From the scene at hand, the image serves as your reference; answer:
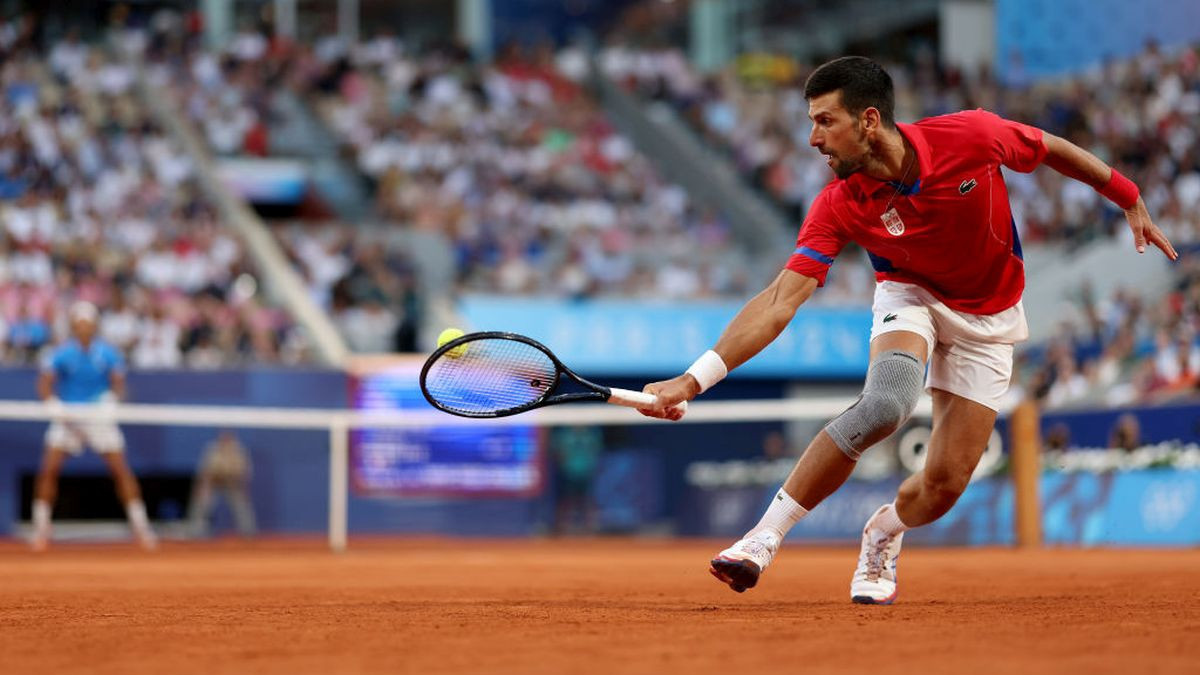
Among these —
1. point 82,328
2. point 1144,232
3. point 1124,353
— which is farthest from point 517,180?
point 1144,232

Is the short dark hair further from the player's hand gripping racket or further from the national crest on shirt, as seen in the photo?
the player's hand gripping racket

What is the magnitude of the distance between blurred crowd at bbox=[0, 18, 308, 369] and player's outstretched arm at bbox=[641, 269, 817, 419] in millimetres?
13744

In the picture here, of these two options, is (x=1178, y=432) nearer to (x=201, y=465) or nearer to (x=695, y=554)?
(x=695, y=554)

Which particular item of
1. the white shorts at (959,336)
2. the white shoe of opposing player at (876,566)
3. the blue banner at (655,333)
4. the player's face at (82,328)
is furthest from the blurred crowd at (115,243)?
the white shorts at (959,336)

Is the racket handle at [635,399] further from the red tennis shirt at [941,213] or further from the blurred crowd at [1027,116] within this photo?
the blurred crowd at [1027,116]

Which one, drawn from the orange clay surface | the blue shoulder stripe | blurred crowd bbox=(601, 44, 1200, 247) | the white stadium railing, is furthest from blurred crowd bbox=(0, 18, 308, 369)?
the blue shoulder stripe

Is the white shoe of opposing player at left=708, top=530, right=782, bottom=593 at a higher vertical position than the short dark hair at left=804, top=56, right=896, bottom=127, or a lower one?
lower

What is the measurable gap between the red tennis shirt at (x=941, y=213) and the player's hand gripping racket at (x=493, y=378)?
1.04 m

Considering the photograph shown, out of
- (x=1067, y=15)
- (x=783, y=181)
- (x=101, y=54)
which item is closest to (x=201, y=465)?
(x=101, y=54)

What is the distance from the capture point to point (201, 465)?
1883 cm

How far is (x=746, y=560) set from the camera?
6.04 metres

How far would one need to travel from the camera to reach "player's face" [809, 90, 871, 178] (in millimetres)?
6008

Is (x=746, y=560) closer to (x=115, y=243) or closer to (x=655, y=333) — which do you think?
(x=115, y=243)

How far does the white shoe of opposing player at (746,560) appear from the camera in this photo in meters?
6.00
